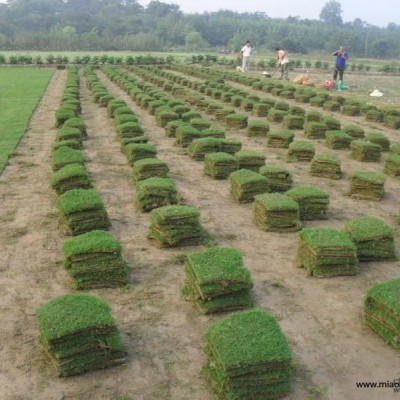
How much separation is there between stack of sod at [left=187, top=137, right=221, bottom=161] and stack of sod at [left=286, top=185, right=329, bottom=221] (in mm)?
5779

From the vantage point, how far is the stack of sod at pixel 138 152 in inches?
669

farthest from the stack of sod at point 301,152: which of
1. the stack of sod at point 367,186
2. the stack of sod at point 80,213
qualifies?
the stack of sod at point 80,213

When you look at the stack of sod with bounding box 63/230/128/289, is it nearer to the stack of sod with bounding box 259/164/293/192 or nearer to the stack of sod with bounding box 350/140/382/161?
the stack of sod with bounding box 259/164/293/192

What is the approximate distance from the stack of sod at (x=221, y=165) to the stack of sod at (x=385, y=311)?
838 cm

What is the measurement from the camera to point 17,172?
54.1 ft

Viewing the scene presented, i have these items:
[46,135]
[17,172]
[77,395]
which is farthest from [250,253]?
[46,135]

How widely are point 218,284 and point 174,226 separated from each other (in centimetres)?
282

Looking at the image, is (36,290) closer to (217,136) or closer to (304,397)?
(304,397)

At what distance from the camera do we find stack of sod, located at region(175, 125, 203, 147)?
782 inches

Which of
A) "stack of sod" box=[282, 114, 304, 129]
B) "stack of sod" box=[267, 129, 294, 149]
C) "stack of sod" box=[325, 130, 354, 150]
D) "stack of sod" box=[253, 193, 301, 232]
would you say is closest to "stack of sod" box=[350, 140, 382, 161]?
"stack of sod" box=[325, 130, 354, 150]

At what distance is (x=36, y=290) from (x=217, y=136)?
12.0 metres

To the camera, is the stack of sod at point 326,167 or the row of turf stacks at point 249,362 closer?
the row of turf stacks at point 249,362

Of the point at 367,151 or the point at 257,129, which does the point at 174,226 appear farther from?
the point at 257,129

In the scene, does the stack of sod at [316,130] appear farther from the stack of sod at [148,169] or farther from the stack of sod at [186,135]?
the stack of sod at [148,169]
